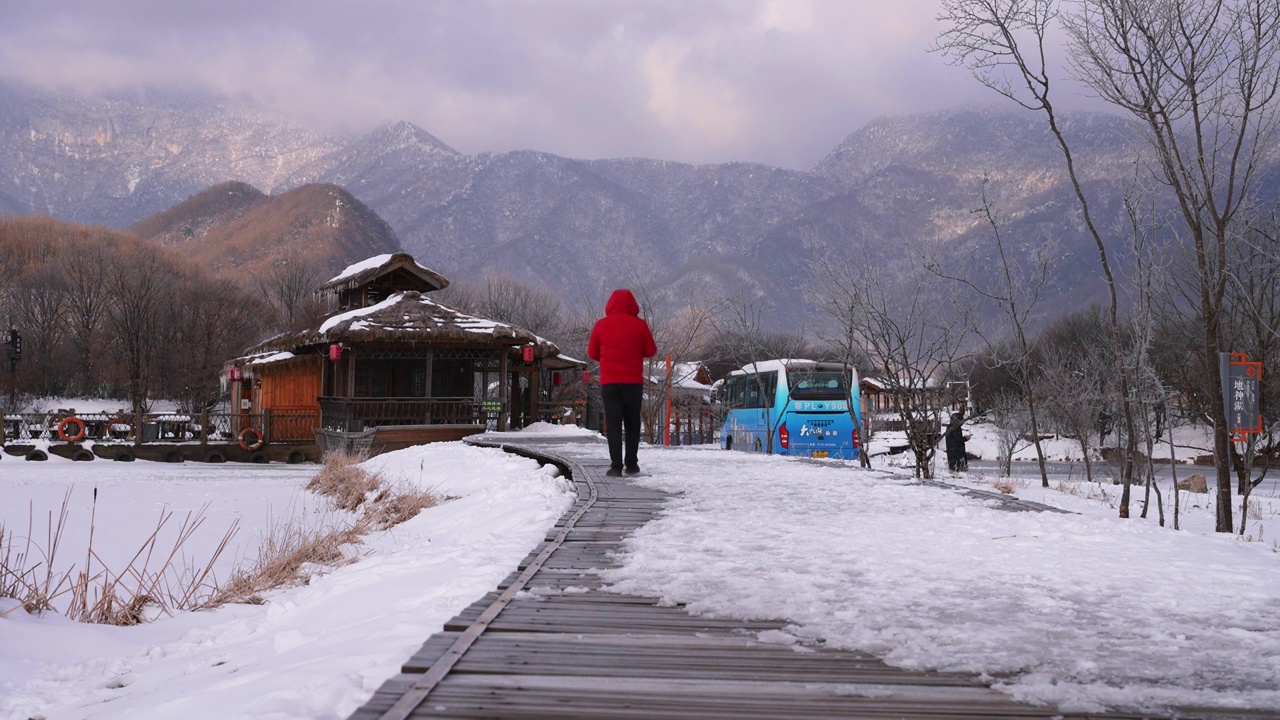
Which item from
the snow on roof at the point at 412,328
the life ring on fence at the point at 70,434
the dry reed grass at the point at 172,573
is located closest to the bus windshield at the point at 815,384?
the snow on roof at the point at 412,328

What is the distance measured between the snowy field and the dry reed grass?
1.04 ft

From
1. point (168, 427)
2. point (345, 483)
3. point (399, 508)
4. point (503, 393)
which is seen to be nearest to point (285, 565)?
point (399, 508)

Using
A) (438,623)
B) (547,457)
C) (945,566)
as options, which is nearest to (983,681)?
(438,623)

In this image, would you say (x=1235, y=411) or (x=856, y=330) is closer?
(x=1235, y=411)

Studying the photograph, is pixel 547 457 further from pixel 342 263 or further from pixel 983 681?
pixel 342 263

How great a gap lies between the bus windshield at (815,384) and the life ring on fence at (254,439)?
64.4ft

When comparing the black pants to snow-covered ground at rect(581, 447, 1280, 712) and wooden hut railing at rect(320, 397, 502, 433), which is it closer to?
snow-covered ground at rect(581, 447, 1280, 712)

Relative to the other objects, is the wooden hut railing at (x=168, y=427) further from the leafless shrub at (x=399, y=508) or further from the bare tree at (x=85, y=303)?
the bare tree at (x=85, y=303)

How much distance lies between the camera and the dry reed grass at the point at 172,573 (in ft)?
23.1

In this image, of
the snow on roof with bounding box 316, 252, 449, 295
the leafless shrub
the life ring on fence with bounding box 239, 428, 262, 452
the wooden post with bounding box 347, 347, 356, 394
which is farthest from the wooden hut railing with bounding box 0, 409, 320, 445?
the leafless shrub

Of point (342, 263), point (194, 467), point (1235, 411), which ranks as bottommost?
point (194, 467)

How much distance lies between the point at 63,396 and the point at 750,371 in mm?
49754

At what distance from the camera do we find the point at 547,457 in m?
14.5

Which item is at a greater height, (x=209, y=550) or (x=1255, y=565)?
(x=1255, y=565)
